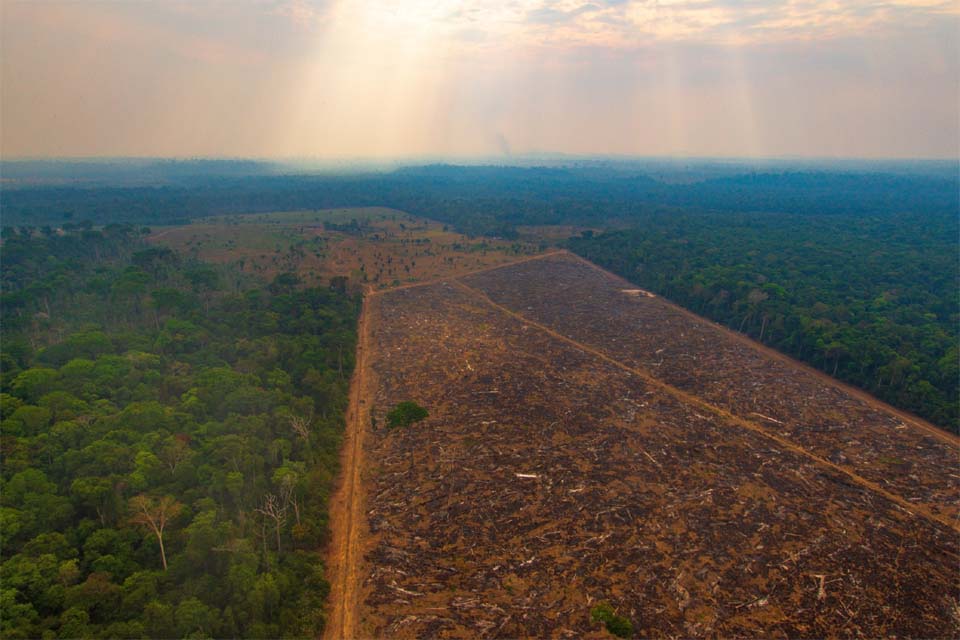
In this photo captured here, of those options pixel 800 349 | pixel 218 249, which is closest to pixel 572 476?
pixel 800 349

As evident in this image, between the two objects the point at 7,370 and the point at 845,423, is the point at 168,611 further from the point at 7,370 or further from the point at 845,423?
the point at 845,423

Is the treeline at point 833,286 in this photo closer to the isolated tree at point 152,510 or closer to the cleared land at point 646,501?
the cleared land at point 646,501

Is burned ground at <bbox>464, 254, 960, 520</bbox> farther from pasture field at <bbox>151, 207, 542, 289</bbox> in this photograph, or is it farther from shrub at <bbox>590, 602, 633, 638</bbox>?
shrub at <bbox>590, 602, 633, 638</bbox>

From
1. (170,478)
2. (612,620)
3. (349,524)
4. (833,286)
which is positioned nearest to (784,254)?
(833,286)

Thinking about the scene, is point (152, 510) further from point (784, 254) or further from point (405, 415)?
point (784, 254)

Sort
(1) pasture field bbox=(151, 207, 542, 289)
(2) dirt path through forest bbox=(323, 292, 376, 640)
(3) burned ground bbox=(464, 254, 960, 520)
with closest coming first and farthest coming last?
(2) dirt path through forest bbox=(323, 292, 376, 640)
(3) burned ground bbox=(464, 254, 960, 520)
(1) pasture field bbox=(151, 207, 542, 289)

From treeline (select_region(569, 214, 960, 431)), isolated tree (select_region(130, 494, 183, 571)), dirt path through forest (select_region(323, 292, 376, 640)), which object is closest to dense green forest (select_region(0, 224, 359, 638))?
isolated tree (select_region(130, 494, 183, 571))
